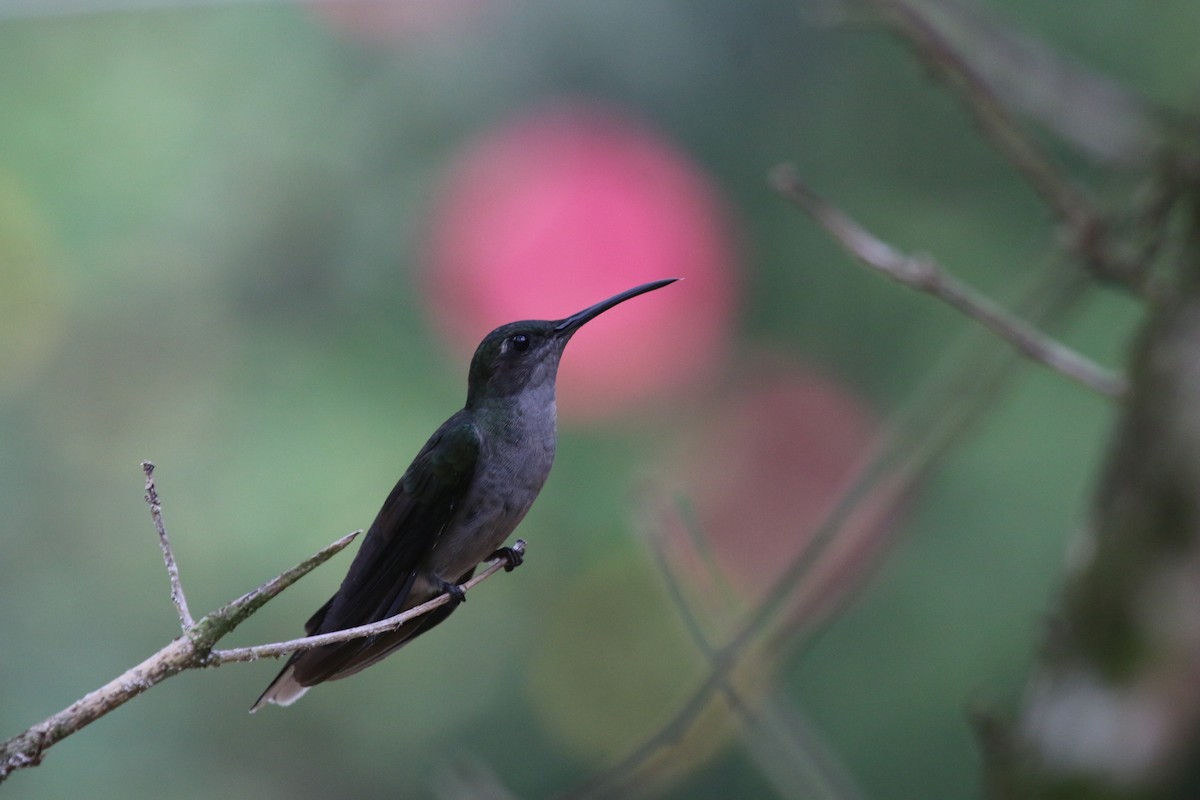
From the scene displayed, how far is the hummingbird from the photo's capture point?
1.22ft

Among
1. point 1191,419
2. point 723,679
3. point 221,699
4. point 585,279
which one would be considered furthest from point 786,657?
point 221,699

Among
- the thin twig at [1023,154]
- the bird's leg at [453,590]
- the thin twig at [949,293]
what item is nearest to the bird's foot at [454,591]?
the bird's leg at [453,590]

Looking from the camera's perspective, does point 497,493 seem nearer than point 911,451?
Yes

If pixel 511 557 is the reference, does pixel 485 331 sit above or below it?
below

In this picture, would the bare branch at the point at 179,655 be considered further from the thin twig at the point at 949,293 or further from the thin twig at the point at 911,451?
the thin twig at the point at 949,293

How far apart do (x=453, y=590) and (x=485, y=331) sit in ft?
7.21

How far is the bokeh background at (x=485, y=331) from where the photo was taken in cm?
252

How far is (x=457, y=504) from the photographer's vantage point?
429mm

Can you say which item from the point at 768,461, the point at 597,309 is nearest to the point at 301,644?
the point at 597,309

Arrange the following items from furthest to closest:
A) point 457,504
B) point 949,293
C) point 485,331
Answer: point 485,331 → point 949,293 → point 457,504

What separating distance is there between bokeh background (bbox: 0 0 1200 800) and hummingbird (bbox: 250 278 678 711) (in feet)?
6.12

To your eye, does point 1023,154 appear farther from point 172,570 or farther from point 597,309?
point 172,570

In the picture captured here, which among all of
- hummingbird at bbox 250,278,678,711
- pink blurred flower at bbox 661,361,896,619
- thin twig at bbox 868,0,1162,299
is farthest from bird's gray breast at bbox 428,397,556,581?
pink blurred flower at bbox 661,361,896,619

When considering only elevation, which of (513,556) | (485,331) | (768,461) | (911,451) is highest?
(513,556)
